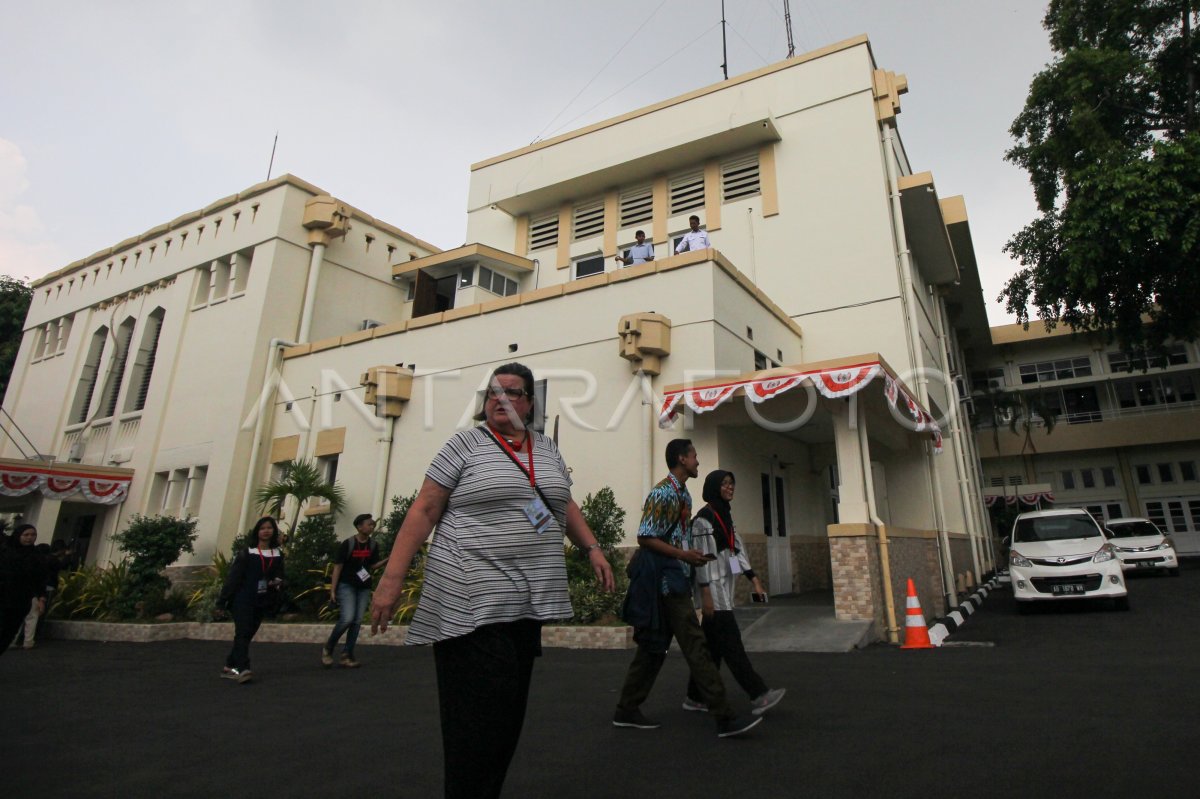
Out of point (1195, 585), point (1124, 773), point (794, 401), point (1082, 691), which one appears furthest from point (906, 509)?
point (1124, 773)

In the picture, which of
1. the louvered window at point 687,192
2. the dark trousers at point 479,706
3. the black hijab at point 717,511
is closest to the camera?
the dark trousers at point 479,706

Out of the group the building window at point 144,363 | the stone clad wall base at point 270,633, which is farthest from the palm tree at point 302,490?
the building window at point 144,363

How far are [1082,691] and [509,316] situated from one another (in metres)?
10.8

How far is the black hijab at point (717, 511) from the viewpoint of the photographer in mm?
4676

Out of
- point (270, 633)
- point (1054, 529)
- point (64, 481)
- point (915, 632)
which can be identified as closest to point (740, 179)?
point (1054, 529)

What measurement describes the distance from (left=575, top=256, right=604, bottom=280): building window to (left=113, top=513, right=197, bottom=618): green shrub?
10.9m

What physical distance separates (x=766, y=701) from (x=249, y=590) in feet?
18.0

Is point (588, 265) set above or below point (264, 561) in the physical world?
above

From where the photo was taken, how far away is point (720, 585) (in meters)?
4.65

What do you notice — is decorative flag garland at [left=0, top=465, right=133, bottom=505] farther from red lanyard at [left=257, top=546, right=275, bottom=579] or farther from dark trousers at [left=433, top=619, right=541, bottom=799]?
dark trousers at [left=433, top=619, right=541, bottom=799]

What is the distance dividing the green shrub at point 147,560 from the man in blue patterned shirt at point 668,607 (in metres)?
12.4

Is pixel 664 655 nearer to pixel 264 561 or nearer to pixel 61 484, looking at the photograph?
pixel 264 561

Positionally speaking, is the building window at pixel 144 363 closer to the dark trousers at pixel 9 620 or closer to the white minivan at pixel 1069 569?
the dark trousers at pixel 9 620

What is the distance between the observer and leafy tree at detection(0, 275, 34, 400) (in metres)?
26.2
